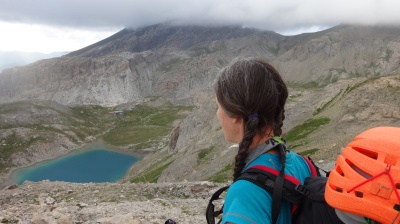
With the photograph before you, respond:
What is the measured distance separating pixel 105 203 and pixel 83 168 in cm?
9943

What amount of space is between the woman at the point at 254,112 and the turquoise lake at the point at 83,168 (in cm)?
9773

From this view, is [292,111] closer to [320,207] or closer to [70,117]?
[320,207]

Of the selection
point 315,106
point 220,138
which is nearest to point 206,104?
point 220,138

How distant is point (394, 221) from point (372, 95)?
4278 centimetres

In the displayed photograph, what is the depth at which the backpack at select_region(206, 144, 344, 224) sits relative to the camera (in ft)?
9.82

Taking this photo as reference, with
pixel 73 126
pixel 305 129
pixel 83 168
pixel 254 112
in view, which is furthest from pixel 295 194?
pixel 73 126

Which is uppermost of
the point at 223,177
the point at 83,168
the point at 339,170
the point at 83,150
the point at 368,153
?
the point at 368,153

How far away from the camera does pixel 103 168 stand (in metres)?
111

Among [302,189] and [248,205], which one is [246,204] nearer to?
[248,205]

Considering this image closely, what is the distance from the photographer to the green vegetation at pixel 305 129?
141ft

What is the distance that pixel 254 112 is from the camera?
358 cm

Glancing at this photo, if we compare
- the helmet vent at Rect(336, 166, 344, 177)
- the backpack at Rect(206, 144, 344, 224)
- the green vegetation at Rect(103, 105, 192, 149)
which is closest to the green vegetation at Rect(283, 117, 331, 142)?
the backpack at Rect(206, 144, 344, 224)

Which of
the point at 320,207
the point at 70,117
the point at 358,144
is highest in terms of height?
the point at 358,144

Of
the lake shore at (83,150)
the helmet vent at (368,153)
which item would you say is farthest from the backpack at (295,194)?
the lake shore at (83,150)
